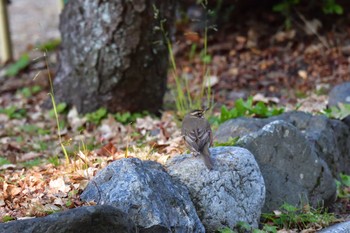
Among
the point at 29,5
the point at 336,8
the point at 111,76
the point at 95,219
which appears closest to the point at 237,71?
the point at 336,8

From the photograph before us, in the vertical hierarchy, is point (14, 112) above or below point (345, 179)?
below

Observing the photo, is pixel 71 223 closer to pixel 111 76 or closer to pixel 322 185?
pixel 322 185

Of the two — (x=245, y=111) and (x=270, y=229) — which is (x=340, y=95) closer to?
(x=245, y=111)

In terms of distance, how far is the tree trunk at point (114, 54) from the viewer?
8.04 meters

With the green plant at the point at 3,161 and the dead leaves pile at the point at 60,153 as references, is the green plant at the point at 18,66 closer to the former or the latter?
the dead leaves pile at the point at 60,153

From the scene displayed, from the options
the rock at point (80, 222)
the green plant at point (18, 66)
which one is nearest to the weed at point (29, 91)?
the green plant at point (18, 66)

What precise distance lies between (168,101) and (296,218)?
3.96 metres

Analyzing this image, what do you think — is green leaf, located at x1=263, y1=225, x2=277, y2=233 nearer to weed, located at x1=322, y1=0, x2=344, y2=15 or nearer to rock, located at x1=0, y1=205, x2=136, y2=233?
rock, located at x1=0, y1=205, x2=136, y2=233

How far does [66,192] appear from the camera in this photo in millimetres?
5156

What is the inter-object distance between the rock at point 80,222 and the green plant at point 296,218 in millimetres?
A: 1649

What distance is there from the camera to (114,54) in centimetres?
815

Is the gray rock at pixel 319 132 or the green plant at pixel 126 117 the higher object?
the gray rock at pixel 319 132

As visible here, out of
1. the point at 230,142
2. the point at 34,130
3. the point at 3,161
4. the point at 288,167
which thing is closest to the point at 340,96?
the point at 288,167

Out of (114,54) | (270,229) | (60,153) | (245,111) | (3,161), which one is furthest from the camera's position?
(114,54)
